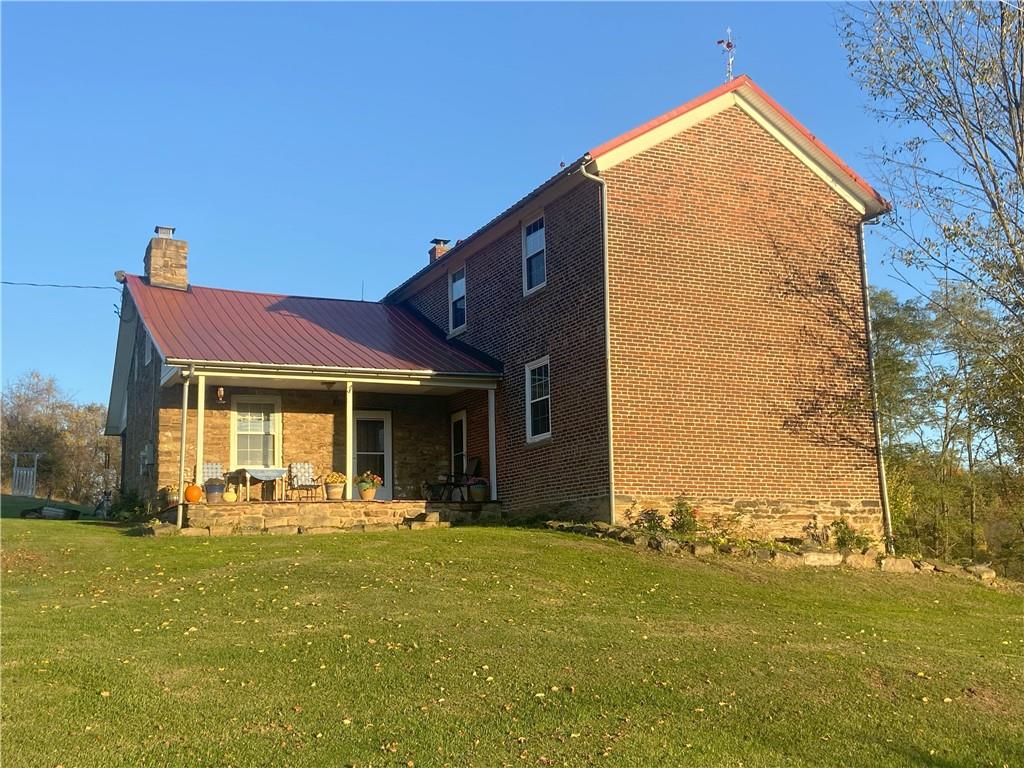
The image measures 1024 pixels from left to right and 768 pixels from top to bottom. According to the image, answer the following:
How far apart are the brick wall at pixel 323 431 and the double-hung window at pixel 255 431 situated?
117 mm

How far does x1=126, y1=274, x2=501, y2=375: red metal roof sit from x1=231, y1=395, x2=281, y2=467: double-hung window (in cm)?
130

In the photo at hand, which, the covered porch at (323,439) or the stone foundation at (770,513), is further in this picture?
the covered porch at (323,439)

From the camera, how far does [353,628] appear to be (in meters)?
8.55

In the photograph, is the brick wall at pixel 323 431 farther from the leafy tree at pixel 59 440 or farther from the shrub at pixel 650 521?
the leafy tree at pixel 59 440

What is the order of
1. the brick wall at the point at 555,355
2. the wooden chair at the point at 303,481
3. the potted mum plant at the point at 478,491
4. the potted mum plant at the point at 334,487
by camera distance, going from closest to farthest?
the brick wall at the point at 555,355, the potted mum plant at the point at 334,487, the potted mum plant at the point at 478,491, the wooden chair at the point at 303,481

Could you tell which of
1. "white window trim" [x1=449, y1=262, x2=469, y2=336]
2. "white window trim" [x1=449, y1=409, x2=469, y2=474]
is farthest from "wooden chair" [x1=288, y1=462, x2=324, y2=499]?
"white window trim" [x1=449, y1=262, x2=469, y2=336]

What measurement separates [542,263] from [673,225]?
2531mm

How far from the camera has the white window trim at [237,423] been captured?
18219 millimetres

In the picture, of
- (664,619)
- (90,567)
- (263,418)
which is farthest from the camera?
(263,418)

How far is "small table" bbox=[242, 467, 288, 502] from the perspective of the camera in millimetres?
17469

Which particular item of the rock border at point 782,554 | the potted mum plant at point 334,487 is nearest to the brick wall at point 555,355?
the rock border at point 782,554

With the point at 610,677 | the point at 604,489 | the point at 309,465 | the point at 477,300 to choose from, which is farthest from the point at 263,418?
the point at 610,677

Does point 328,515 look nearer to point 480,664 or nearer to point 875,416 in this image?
point 480,664

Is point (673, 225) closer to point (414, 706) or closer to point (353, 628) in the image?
point (353, 628)
